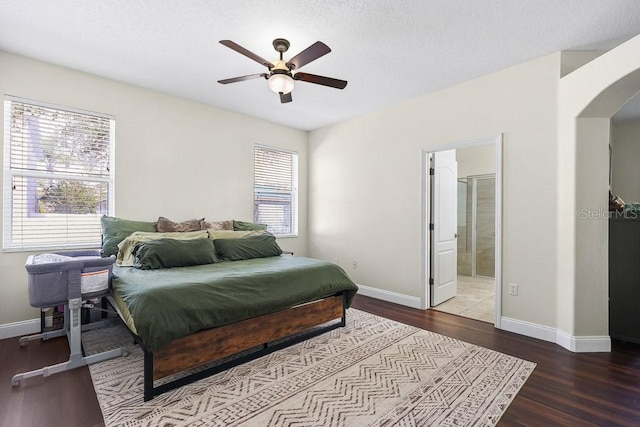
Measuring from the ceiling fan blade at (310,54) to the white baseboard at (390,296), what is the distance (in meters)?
3.10

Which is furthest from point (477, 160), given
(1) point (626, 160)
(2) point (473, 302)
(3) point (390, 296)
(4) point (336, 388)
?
(4) point (336, 388)

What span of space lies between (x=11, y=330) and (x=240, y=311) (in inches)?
96.1

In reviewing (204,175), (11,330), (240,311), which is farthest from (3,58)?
(240,311)

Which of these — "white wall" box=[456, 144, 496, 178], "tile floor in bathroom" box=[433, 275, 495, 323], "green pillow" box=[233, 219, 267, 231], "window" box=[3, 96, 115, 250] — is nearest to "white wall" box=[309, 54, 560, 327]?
"tile floor in bathroom" box=[433, 275, 495, 323]

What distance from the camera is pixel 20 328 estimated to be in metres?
2.94

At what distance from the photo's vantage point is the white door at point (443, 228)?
13.0 ft

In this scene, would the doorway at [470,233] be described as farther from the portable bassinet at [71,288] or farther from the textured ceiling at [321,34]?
the portable bassinet at [71,288]

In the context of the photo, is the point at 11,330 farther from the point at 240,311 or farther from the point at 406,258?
the point at 406,258

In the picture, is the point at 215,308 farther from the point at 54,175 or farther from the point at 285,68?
the point at 54,175

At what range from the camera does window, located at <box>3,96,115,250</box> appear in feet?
9.67

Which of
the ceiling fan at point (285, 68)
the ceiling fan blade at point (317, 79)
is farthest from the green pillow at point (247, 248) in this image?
the ceiling fan blade at point (317, 79)

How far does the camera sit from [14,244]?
9.66ft

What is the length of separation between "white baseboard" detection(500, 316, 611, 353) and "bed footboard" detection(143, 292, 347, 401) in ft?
5.66

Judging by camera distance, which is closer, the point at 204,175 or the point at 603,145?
the point at 603,145
